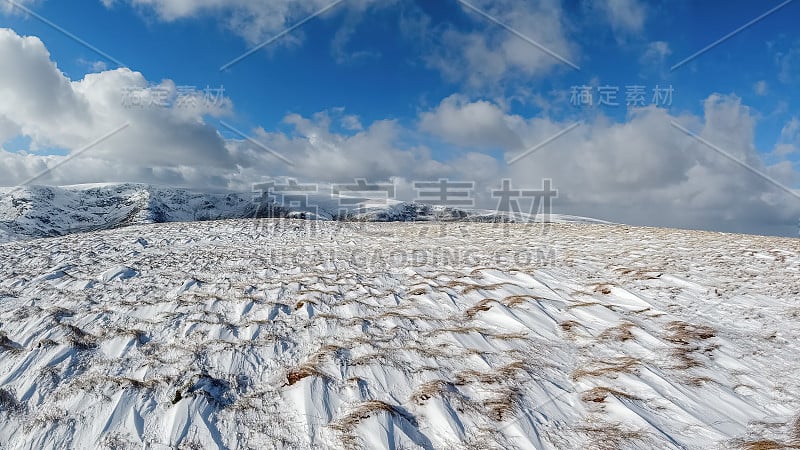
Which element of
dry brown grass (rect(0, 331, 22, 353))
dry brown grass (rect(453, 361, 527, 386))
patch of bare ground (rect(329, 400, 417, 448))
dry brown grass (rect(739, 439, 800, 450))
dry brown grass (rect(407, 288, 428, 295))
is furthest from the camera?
dry brown grass (rect(407, 288, 428, 295))

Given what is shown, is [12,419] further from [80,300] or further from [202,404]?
[80,300]

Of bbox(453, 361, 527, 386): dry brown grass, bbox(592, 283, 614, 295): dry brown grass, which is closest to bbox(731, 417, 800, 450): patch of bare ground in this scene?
bbox(453, 361, 527, 386): dry brown grass

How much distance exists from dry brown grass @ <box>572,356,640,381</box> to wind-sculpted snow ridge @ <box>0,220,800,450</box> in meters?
0.04

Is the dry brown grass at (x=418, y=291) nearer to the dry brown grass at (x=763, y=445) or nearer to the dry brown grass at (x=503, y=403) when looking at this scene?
the dry brown grass at (x=503, y=403)

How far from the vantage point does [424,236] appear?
22.1m

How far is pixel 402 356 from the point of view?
5.94 meters

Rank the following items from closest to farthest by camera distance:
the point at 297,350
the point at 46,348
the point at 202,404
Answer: the point at 202,404 → the point at 46,348 → the point at 297,350

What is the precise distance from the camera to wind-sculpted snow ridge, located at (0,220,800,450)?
4234 mm

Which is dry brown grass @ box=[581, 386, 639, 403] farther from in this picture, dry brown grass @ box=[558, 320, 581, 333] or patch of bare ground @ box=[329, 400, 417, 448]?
patch of bare ground @ box=[329, 400, 417, 448]

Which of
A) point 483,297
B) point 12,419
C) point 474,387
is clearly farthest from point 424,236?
point 12,419

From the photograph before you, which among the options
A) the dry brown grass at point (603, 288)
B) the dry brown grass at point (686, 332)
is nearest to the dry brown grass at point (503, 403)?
the dry brown grass at point (686, 332)

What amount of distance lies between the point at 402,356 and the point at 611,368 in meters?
3.33

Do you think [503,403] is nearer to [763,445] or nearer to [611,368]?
[611,368]

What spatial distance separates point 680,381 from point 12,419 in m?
8.94
